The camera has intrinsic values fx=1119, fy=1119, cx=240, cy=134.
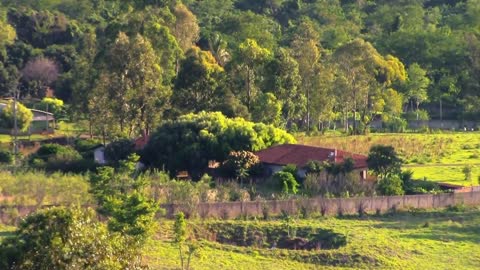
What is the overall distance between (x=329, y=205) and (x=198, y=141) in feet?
27.6

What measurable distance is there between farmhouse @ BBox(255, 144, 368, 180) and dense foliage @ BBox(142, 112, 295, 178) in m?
0.90

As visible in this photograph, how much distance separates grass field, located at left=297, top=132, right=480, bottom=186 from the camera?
42.9 meters

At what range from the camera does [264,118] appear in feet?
160

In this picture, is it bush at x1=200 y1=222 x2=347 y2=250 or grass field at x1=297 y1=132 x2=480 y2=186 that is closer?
bush at x1=200 y1=222 x2=347 y2=250

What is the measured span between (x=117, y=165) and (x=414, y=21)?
46.6 meters

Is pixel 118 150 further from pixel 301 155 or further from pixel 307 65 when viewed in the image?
pixel 307 65

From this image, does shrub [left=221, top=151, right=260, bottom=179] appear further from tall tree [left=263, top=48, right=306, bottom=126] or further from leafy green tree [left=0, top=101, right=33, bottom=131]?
leafy green tree [left=0, top=101, right=33, bottom=131]

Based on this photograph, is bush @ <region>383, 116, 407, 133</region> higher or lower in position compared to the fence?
higher

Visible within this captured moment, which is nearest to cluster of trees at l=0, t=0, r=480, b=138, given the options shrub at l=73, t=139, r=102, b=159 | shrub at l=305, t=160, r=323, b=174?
shrub at l=73, t=139, r=102, b=159

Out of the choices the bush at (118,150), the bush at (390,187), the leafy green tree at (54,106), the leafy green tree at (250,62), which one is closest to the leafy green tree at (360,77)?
the leafy green tree at (250,62)

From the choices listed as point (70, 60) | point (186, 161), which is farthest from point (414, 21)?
point (186, 161)

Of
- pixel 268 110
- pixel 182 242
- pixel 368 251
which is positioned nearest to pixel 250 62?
pixel 268 110

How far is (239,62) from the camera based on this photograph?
166ft

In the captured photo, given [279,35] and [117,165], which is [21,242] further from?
[279,35]
